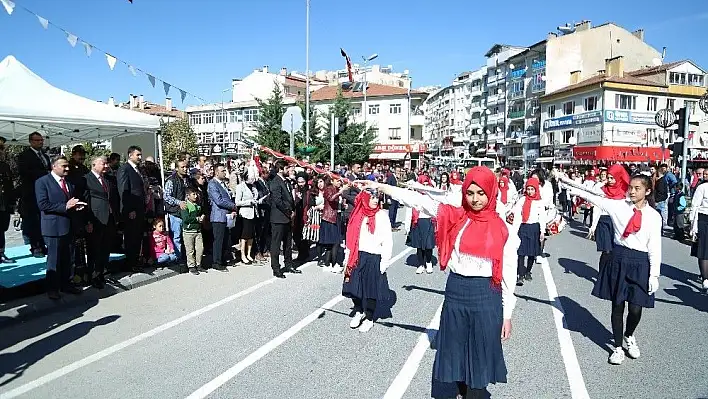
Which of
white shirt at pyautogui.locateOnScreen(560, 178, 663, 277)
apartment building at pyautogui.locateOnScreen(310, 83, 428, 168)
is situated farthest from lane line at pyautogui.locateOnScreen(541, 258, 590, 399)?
apartment building at pyautogui.locateOnScreen(310, 83, 428, 168)

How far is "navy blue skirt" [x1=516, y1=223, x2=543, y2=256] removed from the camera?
28.8 ft

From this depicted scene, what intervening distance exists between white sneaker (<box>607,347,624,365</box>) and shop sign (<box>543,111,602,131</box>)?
46.5 m

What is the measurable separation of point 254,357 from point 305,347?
60cm

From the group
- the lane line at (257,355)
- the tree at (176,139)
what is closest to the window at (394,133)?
the tree at (176,139)

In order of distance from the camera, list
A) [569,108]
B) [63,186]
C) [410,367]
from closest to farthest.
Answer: [410,367] → [63,186] → [569,108]

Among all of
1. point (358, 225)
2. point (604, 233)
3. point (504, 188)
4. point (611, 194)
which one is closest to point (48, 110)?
point (358, 225)

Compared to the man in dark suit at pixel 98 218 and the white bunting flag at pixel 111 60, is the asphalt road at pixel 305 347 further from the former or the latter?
the white bunting flag at pixel 111 60

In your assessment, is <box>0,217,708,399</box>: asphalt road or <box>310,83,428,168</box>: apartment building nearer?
<box>0,217,708,399</box>: asphalt road

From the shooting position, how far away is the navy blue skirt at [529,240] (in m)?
8.79

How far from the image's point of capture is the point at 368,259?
650 cm

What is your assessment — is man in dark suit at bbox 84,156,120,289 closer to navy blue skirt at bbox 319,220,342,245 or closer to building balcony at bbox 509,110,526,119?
navy blue skirt at bbox 319,220,342,245

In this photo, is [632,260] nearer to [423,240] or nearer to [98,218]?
[423,240]

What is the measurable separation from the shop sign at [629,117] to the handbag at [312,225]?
43.2m

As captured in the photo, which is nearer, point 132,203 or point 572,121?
point 132,203
